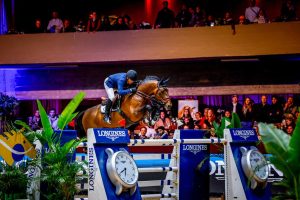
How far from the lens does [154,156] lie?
10375 millimetres

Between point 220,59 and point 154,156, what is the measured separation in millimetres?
7005

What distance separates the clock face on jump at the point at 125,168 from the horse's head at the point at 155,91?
5811 mm

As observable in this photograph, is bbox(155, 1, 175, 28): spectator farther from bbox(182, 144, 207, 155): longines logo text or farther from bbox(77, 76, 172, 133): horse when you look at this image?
bbox(182, 144, 207, 155): longines logo text

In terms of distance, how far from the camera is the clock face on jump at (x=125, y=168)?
20.0 ft

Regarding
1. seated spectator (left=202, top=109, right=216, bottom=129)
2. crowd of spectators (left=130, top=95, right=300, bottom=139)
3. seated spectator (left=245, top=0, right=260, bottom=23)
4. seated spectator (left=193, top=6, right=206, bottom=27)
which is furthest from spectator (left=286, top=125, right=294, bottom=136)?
seated spectator (left=193, top=6, right=206, bottom=27)

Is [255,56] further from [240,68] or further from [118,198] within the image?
[118,198]

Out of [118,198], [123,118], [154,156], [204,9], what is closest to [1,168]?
[118,198]

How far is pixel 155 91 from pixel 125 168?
6.10 meters

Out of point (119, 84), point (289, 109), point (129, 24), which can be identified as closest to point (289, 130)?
point (289, 109)

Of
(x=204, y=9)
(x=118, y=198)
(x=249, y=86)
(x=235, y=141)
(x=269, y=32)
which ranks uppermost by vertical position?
(x=204, y=9)

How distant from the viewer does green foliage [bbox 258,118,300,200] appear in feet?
16.1

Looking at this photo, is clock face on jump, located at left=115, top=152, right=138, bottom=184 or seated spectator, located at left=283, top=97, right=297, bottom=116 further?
seated spectator, located at left=283, top=97, right=297, bottom=116

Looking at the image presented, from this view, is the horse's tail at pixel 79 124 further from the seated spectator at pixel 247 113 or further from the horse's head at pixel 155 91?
the seated spectator at pixel 247 113

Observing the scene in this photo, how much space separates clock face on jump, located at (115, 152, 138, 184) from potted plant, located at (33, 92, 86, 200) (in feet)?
1.83
